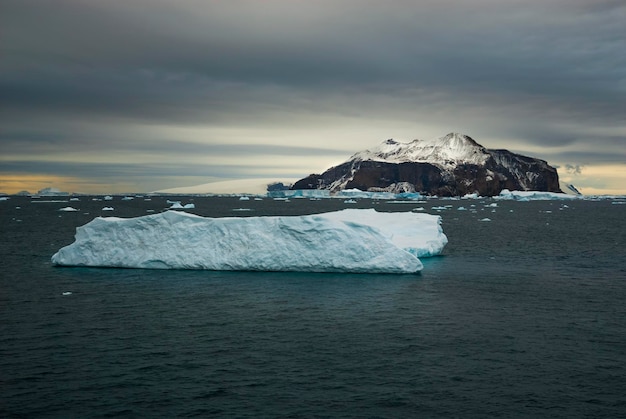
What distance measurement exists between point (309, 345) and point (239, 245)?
1413cm

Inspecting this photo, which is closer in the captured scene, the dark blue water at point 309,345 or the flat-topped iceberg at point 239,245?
the dark blue water at point 309,345

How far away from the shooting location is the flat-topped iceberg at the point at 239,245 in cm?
2777

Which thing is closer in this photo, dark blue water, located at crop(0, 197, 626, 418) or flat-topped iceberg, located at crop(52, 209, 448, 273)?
dark blue water, located at crop(0, 197, 626, 418)

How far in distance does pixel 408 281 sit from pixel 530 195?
183m

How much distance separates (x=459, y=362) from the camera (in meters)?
14.0

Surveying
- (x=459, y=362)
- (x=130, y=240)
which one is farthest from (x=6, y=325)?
(x=459, y=362)

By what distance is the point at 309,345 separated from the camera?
1520 centimetres

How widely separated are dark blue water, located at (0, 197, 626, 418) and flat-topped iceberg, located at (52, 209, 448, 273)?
1.08 metres

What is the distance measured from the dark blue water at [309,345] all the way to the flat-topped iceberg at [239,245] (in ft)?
3.55

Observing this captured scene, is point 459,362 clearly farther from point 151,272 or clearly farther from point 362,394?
point 151,272

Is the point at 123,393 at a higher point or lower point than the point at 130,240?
lower

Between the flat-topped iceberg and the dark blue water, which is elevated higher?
the flat-topped iceberg

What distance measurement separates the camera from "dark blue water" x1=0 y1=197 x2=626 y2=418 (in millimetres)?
11398

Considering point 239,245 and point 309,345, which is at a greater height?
point 239,245
